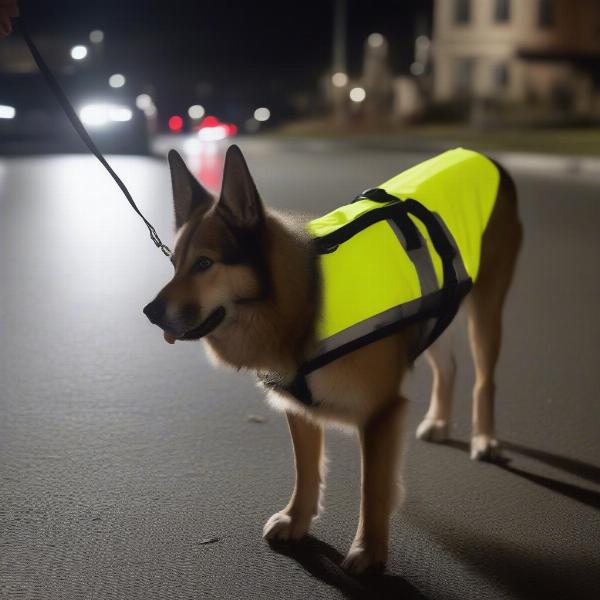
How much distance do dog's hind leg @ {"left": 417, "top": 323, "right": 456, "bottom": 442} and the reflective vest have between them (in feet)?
2.41

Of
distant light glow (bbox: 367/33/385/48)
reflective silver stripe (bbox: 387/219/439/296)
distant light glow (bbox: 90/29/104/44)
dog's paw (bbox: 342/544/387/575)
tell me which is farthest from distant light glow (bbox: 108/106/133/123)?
distant light glow (bbox: 367/33/385/48)

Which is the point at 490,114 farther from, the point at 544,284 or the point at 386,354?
the point at 386,354

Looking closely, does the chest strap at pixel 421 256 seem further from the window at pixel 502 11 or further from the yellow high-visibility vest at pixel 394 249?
the window at pixel 502 11

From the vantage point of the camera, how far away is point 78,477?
4664mm

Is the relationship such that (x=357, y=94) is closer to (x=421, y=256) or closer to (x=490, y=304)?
(x=490, y=304)

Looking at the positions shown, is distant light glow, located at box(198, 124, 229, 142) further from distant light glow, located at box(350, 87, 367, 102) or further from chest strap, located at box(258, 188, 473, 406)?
chest strap, located at box(258, 188, 473, 406)

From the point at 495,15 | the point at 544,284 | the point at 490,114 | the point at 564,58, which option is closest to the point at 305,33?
the point at 495,15

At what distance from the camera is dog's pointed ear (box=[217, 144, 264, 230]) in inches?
140

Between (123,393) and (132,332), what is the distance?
1.48m

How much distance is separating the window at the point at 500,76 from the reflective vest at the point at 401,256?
51481 millimetres

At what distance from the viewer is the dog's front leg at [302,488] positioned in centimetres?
409

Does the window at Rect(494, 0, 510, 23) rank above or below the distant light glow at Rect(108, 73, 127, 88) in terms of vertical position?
below

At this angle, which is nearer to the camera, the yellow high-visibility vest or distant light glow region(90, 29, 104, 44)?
the yellow high-visibility vest

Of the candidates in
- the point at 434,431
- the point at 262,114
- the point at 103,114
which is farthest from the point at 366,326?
the point at 262,114
